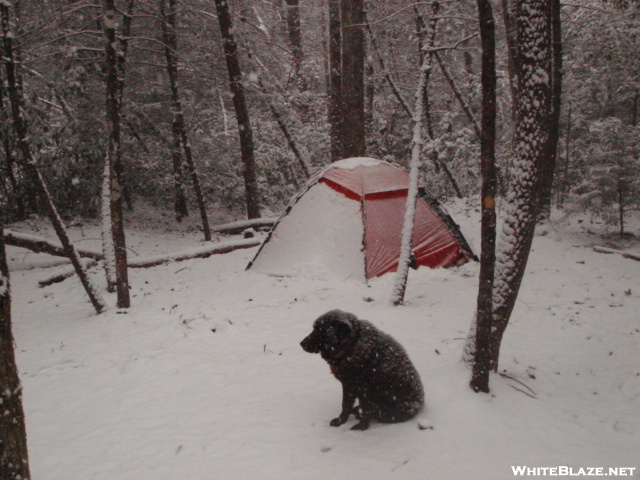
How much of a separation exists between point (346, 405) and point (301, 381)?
109cm

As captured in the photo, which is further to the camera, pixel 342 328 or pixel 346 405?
pixel 346 405

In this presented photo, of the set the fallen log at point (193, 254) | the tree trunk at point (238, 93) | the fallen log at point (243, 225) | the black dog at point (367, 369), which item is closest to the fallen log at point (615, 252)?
the black dog at point (367, 369)

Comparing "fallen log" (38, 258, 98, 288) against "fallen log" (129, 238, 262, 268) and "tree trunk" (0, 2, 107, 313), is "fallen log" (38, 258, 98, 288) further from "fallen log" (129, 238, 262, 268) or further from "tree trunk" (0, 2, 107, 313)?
"tree trunk" (0, 2, 107, 313)

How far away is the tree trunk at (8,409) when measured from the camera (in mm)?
1733

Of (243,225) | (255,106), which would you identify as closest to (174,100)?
(255,106)

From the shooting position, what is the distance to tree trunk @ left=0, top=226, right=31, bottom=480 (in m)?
1.73

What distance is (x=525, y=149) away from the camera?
3670 mm

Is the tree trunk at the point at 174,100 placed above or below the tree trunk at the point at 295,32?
below

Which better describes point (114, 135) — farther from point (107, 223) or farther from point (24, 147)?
point (107, 223)

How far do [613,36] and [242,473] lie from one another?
1181 cm

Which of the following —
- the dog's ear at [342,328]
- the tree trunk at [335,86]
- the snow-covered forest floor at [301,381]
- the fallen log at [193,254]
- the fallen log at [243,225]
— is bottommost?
the snow-covered forest floor at [301,381]

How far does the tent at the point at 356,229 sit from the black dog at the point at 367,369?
4.23 m

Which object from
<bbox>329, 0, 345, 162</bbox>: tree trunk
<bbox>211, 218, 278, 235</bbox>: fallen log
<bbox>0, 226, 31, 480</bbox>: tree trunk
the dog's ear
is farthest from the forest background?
<bbox>0, 226, 31, 480</bbox>: tree trunk

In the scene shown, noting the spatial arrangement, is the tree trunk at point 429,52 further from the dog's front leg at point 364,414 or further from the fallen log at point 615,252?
the fallen log at point 615,252
